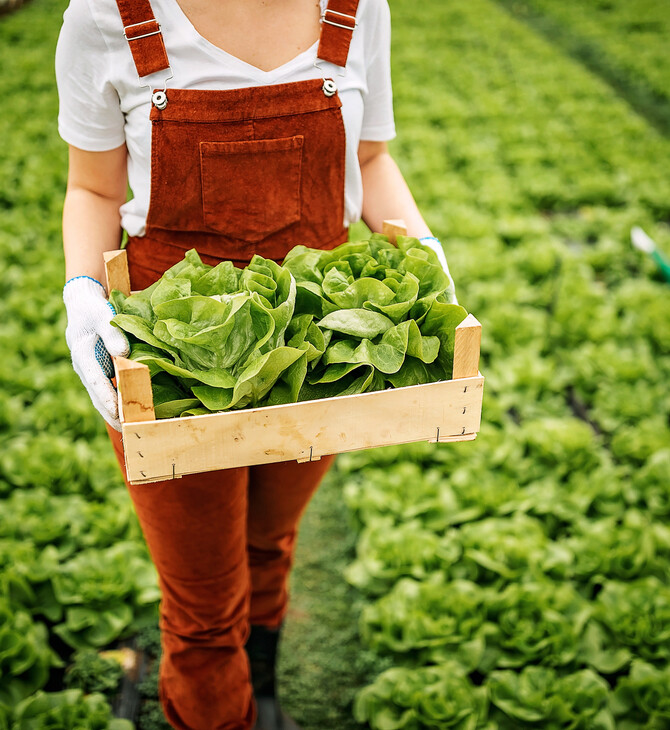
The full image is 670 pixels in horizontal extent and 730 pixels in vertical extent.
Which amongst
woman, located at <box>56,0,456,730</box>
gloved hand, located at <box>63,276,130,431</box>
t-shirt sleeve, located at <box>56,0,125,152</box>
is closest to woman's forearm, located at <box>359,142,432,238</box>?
woman, located at <box>56,0,456,730</box>

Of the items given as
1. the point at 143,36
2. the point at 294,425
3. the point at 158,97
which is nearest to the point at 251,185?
the point at 158,97

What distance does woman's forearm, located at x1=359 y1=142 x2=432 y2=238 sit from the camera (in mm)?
2066

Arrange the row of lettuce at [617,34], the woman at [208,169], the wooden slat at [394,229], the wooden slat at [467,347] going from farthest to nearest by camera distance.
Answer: the row of lettuce at [617,34]
the wooden slat at [394,229]
the woman at [208,169]
the wooden slat at [467,347]

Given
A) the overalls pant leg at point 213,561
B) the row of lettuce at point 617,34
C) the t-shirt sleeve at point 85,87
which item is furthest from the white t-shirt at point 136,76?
the row of lettuce at point 617,34

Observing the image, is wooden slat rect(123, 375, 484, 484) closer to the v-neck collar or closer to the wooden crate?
the wooden crate

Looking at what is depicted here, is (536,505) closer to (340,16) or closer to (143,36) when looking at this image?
(340,16)

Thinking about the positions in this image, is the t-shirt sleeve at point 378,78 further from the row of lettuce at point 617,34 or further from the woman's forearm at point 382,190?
the row of lettuce at point 617,34

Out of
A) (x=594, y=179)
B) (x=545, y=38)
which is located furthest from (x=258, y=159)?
(x=545, y=38)

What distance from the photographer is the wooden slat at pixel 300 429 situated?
143 cm

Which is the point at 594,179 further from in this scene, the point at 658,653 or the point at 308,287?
the point at 308,287

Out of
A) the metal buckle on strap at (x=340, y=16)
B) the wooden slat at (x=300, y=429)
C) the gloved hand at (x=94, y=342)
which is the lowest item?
the wooden slat at (x=300, y=429)

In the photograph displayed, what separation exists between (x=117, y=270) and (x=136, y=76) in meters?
0.44

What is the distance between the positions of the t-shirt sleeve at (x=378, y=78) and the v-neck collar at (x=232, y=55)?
0.47 feet

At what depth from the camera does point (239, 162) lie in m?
1.75
